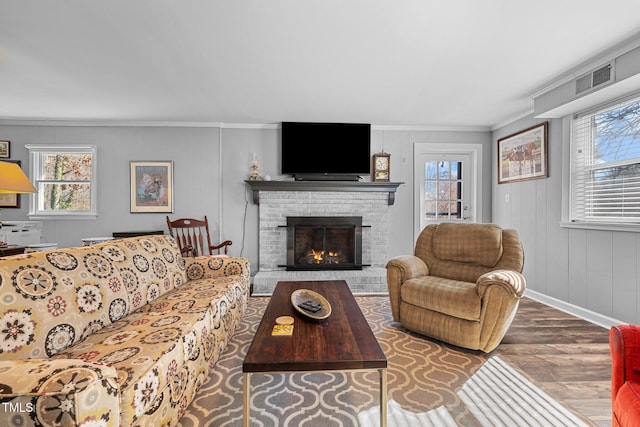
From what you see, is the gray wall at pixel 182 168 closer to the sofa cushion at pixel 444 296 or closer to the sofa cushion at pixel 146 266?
the sofa cushion at pixel 146 266

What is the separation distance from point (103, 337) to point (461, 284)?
2350 millimetres

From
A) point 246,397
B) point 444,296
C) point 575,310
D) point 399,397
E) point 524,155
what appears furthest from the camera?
point 524,155

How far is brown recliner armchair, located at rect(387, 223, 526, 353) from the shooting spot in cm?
202

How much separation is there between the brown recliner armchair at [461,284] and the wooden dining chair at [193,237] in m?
2.35

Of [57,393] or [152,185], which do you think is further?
[152,185]

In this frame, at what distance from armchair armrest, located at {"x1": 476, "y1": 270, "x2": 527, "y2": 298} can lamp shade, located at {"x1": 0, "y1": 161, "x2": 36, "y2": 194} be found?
3.49 m

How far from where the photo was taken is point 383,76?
2.74m

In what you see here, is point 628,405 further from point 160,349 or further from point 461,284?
point 160,349

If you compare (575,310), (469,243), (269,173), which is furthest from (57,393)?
(575,310)

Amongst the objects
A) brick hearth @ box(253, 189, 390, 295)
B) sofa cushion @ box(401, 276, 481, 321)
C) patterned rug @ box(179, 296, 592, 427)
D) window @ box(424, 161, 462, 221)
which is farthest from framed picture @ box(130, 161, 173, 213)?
window @ box(424, 161, 462, 221)

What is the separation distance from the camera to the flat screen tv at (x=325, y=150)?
4.11 metres

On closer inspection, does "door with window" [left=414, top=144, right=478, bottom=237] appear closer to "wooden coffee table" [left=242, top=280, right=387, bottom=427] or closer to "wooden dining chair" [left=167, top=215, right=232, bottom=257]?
"wooden dining chair" [left=167, top=215, right=232, bottom=257]

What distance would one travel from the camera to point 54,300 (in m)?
1.32

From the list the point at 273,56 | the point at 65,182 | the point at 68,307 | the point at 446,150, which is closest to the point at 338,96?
the point at 273,56
